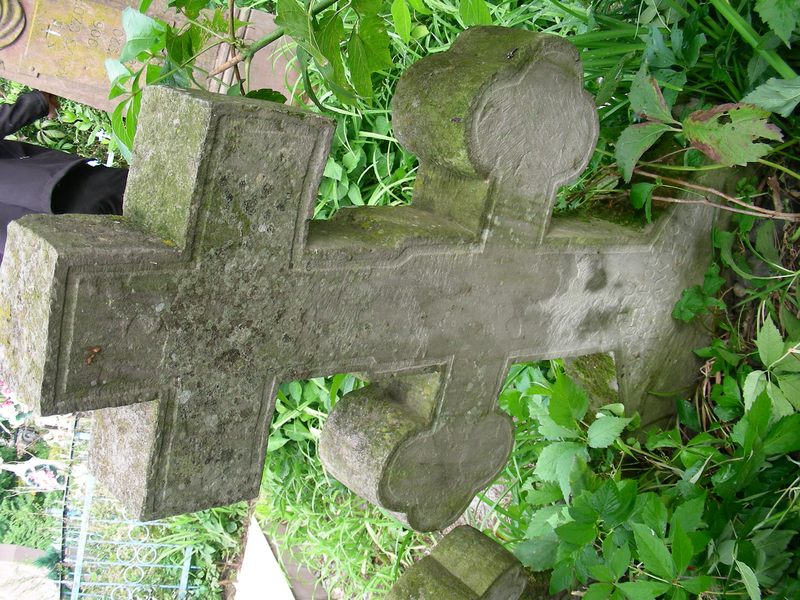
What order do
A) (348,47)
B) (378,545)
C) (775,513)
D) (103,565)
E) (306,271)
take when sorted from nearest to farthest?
Result: (306,271) < (348,47) < (775,513) < (378,545) < (103,565)

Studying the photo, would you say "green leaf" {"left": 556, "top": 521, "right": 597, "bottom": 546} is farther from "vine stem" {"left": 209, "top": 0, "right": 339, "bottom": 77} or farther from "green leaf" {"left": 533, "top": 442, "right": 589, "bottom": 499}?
"vine stem" {"left": 209, "top": 0, "right": 339, "bottom": 77}

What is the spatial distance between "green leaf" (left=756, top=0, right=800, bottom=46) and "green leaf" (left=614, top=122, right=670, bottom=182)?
0.32 meters

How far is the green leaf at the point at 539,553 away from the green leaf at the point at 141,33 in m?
1.45

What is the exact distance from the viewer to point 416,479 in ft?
5.70

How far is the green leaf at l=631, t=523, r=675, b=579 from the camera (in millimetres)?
1452

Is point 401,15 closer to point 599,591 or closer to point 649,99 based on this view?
point 649,99

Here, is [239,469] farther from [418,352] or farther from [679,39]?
[679,39]

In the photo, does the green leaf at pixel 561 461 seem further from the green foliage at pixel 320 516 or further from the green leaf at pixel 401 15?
the green foliage at pixel 320 516

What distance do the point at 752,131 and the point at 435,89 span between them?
761mm

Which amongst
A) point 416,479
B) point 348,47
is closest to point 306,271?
point 348,47

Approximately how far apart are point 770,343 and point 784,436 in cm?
24

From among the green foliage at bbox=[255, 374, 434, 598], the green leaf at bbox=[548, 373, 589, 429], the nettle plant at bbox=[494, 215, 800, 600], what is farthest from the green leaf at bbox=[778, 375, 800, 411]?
the green foliage at bbox=[255, 374, 434, 598]

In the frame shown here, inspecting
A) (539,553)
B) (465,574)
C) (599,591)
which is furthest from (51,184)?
(599,591)

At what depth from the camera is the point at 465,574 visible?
1.95 metres
